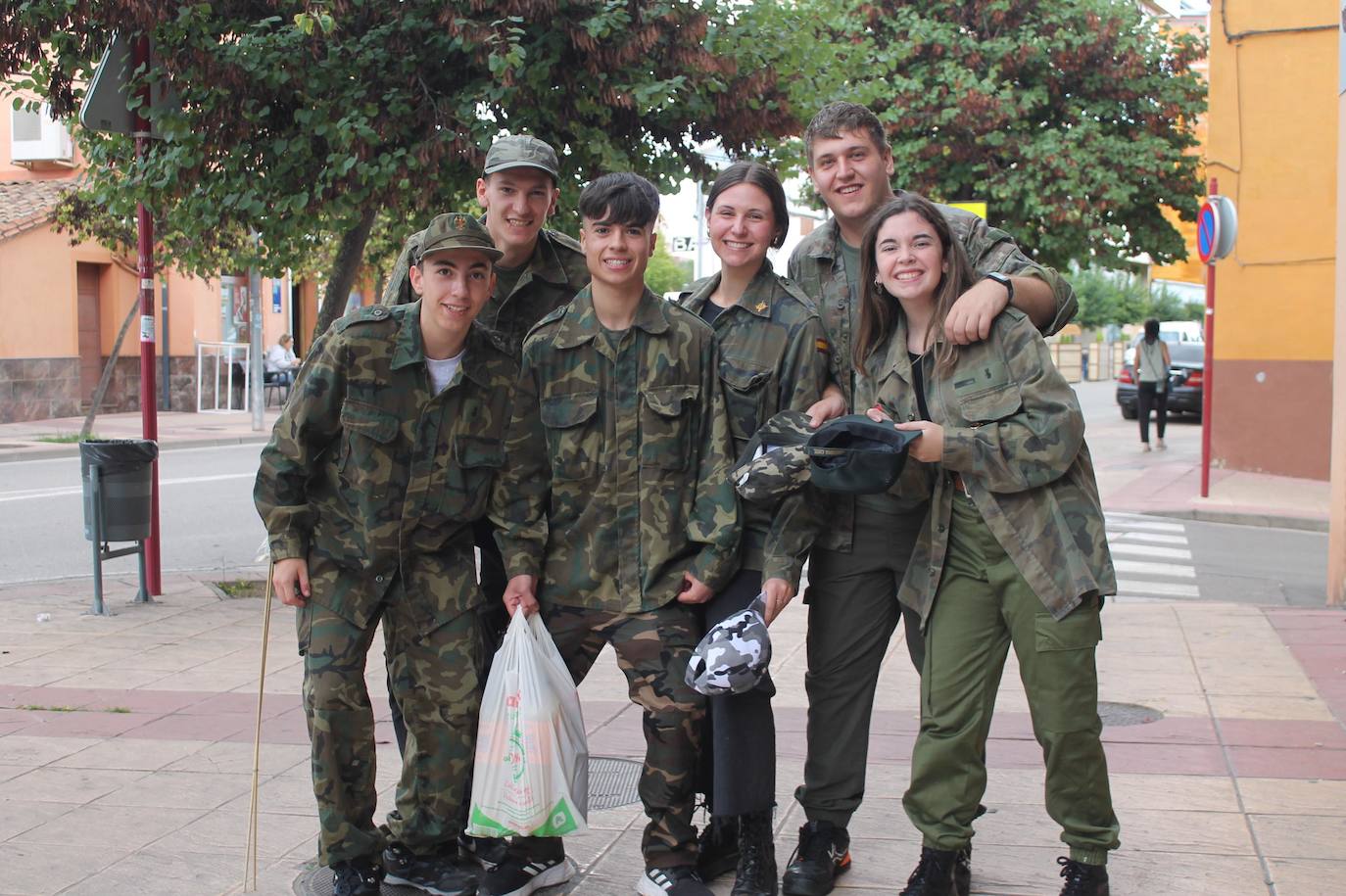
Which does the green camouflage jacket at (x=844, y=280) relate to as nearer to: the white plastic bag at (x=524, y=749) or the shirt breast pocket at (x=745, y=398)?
the shirt breast pocket at (x=745, y=398)

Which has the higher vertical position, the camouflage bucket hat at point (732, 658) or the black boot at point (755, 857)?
the camouflage bucket hat at point (732, 658)

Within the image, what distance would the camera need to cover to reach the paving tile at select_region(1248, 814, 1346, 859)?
4137mm

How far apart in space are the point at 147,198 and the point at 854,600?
5.51m

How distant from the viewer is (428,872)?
3.96 metres

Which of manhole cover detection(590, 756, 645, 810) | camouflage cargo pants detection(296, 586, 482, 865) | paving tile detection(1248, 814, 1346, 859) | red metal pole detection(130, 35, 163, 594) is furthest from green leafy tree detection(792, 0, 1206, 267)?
camouflage cargo pants detection(296, 586, 482, 865)

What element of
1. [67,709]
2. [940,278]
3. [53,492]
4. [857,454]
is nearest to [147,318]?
[67,709]

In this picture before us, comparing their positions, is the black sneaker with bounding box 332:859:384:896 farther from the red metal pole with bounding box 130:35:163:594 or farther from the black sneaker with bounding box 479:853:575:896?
the red metal pole with bounding box 130:35:163:594

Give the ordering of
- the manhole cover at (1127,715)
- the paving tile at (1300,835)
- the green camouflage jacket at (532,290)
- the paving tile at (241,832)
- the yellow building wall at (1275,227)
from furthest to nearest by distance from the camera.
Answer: the yellow building wall at (1275,227) → the manhole cover at (1127,715) → the green camouflage jacket at (532,290) → the paving tile at (241,832) → the paving tile at (1300,835)

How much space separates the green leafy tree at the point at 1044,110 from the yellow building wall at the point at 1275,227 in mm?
3633

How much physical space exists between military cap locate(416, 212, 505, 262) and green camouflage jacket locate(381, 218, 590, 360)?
0.49m

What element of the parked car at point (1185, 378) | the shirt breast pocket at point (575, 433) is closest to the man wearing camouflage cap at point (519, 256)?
the shirt breast pocket at point (575, 433)

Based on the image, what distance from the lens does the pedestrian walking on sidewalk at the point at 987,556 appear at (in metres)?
3.54

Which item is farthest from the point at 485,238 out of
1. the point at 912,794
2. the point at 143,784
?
the point at 143,784

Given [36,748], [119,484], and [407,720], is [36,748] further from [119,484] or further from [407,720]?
[119,484]
